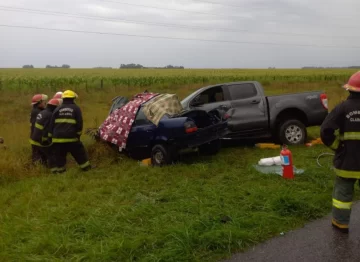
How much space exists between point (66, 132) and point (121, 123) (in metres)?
1.25

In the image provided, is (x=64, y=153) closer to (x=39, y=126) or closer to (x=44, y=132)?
(x=44, y=132)

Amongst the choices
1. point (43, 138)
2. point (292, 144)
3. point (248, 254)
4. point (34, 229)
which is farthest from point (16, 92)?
point (248, 254)

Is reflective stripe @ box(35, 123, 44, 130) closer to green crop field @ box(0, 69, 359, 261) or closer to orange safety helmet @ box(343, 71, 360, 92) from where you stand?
green crop field @ box(0, 69, 359, 261)

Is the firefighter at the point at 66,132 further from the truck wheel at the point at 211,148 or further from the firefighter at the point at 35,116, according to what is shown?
the truck wheel at the point at 211,148

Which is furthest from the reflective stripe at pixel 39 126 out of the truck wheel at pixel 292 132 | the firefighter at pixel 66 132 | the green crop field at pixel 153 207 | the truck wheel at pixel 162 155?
the truck wheel at pixel 292 132

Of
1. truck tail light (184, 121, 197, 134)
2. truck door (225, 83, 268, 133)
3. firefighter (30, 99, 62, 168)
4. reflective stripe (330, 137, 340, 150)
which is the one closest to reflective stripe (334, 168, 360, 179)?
reflective stripe (330, 137, 340, 150)

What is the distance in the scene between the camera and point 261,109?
31.4ft

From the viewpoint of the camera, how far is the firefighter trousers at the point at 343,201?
433 centimetres

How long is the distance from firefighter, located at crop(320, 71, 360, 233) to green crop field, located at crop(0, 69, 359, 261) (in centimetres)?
53

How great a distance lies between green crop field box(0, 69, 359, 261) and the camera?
4.04 meters

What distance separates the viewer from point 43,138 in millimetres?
8438

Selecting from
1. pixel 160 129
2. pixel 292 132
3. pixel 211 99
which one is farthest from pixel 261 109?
pixel 160 129

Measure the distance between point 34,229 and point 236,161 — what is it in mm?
4545

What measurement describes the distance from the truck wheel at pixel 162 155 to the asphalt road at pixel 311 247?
3815 millimetres
